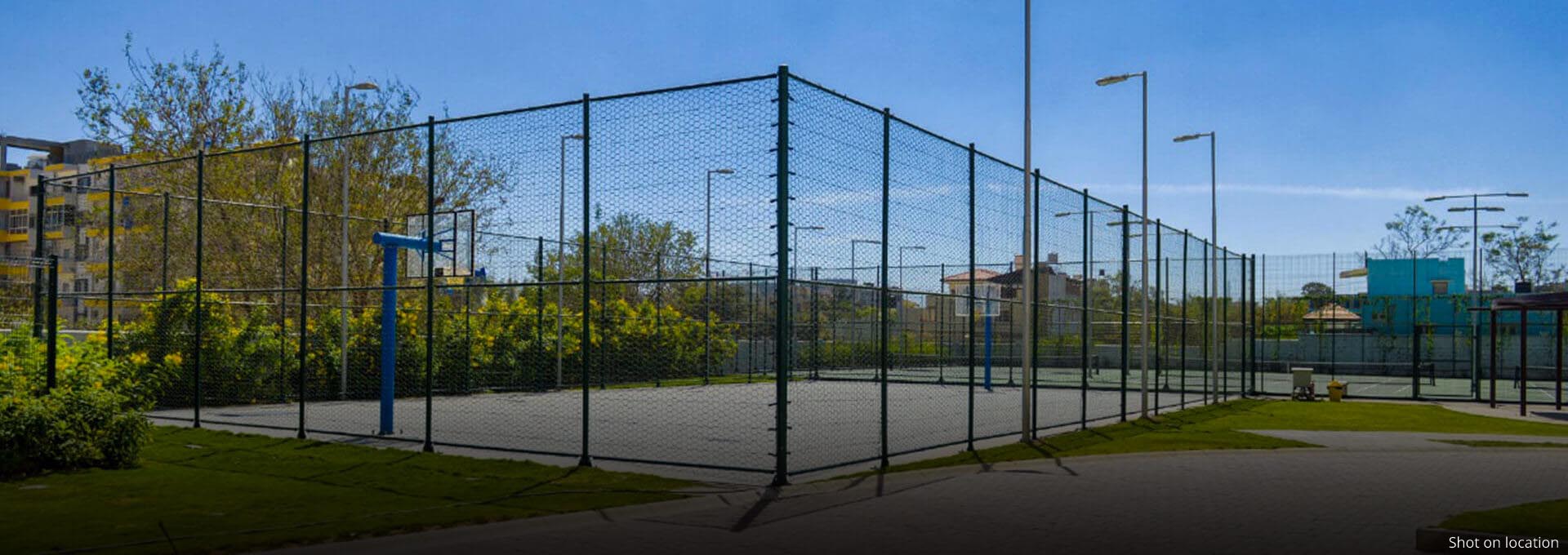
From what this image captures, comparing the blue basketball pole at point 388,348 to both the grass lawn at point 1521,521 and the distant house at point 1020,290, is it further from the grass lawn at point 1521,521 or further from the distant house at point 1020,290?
the grass lawn at point 1521,521

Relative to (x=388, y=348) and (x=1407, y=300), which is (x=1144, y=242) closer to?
(x=388, y=348)

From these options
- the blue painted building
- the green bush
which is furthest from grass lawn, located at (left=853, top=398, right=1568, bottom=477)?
the blue painted building

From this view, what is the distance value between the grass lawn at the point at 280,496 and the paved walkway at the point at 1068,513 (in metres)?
0.65

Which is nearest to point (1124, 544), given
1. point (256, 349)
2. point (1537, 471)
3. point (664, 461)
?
point (664, 461)

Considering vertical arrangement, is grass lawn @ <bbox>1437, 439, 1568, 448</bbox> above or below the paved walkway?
below

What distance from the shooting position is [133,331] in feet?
68.6

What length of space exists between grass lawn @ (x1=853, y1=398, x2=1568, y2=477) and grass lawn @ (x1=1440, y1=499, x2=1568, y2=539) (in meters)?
4.91

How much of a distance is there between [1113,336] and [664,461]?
20.4 m

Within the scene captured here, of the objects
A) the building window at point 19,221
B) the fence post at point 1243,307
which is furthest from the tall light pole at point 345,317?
the building window at point 19,221

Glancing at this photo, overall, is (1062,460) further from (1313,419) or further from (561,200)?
(561,200)

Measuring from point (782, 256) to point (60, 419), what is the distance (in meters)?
6.99

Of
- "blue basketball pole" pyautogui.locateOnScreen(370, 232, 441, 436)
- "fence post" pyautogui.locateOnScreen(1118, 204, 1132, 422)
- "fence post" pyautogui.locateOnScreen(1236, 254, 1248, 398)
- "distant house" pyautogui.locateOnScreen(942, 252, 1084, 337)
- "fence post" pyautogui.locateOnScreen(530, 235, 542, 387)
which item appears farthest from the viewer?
"fence post" pyautogui.locateOnScreen(1236, 254, 1248, 398)

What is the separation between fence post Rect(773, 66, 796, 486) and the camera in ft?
34.1

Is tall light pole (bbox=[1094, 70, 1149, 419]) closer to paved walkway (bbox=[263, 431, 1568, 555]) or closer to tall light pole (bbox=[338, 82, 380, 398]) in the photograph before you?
paved walkway (bbox=[263, 431, 1568, 555])
